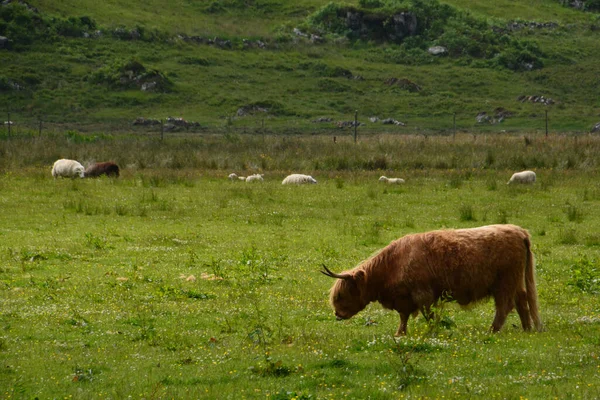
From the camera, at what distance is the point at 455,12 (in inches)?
3851

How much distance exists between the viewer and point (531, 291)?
10.6m

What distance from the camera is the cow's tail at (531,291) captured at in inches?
416

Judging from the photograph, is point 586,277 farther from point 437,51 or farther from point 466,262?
point 437,51

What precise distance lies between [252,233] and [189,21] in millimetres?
75459

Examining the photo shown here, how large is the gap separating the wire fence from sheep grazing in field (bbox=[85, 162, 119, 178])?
2142cm

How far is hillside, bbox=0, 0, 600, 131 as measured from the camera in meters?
69.0

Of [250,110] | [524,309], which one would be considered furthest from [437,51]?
[524,309]

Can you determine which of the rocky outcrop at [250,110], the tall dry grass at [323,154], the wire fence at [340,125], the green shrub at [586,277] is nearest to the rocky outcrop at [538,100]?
the wire fence at [340,125]

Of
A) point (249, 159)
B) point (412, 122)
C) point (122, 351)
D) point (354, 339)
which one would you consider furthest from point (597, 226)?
point (412, 122)

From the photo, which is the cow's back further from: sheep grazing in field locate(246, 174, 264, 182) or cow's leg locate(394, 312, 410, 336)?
sheep grazing in field locate(246, 174, 264, 182)

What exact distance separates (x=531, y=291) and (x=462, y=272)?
37.1 inches

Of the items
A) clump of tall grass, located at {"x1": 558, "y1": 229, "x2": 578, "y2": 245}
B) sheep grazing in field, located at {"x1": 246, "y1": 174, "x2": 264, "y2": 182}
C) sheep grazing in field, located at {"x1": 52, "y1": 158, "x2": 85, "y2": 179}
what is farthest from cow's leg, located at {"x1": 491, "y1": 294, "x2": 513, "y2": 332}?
sheep grazing in field, located at {"x1": 52, "y1": 158, "x2": 85, "y2": 179}

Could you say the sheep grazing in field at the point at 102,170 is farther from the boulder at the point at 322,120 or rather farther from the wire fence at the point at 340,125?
the boulder at the point at 322,120

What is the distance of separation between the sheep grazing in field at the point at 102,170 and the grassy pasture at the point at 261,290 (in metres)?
0.83
